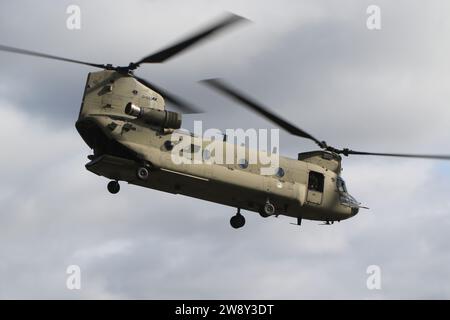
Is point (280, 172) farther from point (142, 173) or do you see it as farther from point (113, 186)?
point (113, 186)

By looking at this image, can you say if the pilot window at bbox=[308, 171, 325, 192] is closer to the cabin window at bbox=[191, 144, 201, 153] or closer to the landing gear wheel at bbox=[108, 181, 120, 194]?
the cabin window at bbox=[191, 144, 201, 153]

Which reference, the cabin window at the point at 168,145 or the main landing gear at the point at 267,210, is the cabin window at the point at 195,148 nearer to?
the cabin window at the point at 168,145

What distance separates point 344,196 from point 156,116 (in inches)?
506

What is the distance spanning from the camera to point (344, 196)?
50.2 meters

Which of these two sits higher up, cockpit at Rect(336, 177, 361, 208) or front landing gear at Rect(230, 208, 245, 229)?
cockpit at Rect(336, 177, 361, 208)

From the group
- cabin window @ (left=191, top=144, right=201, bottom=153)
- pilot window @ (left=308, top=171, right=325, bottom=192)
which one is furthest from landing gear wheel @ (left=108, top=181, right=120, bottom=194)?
pilot window @ (left=308, top=171, right=325, bottom=192)

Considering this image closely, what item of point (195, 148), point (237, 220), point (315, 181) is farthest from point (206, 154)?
point (315, 181)

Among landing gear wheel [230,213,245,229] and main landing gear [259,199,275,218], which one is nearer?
main landing gear [259,199,275,218]

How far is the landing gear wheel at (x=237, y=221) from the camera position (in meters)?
48.5

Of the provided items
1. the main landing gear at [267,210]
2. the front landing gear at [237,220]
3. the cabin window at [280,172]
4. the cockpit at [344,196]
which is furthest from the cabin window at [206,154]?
the cockpit at [344,196]

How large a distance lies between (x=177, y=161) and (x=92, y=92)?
16.5ft

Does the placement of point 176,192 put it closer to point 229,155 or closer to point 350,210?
point 229,155

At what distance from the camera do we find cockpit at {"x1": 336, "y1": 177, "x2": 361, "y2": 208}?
50094 mm

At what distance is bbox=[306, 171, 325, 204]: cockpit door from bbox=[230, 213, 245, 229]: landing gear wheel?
358 centimetres
